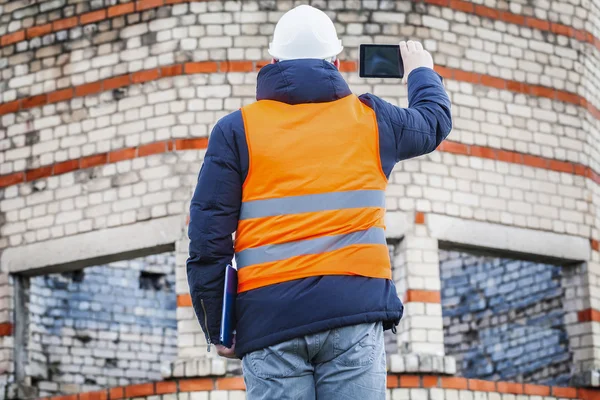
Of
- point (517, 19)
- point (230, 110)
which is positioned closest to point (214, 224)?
point (230, 110)

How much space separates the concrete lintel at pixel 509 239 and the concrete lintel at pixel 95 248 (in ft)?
7.44

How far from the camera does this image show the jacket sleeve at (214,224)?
3.53m

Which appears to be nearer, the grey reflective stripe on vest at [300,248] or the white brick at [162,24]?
the grey reflective stripe on vest at [300,248]

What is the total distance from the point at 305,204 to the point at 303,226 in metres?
0.07

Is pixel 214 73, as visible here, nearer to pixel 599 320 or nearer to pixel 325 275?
pixel 599 320

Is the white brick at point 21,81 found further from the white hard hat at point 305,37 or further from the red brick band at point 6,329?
the white hard hat at point 305,37

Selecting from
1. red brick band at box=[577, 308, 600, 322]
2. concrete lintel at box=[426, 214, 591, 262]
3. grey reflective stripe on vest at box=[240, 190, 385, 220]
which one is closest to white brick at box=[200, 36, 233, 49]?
concrete lintel at box=[426, 214, 591, 262]

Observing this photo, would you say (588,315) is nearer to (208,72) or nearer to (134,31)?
(208,72)

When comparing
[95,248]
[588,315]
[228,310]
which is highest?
[95,248]

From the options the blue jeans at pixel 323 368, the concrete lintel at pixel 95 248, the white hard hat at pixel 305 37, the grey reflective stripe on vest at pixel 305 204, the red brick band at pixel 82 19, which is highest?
the red brick band at pixel 82 19

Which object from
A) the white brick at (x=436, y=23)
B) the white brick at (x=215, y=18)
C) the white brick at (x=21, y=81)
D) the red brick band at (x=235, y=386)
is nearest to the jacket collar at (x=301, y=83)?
the red brick band at (x=235, y=386)

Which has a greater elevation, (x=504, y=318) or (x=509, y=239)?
(x=509, y=239)

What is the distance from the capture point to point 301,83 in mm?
3588

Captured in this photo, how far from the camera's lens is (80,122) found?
33.3 ft
